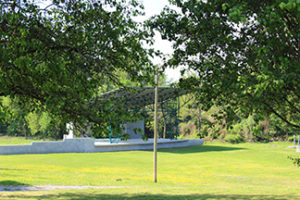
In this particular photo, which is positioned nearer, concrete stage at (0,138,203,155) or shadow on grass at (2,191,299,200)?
shadow on grass at (2,191,299,200)

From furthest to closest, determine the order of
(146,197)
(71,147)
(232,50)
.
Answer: (71,147) → (146,197) → (232,50)

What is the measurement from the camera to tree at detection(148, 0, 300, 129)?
7.48 m

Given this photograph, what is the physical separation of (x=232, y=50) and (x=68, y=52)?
3.67 metres

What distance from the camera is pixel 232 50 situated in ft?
27.6

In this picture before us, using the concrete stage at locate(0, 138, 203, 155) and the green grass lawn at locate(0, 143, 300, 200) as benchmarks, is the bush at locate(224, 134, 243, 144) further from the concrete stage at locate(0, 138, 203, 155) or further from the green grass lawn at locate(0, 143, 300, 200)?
the green grass lawn at locate(0, 143, 300, 200)

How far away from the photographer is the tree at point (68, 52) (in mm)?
7461

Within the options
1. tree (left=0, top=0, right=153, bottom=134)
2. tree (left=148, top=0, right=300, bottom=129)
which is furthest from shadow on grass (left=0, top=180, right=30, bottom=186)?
tree (left=148, top=0, right=300, bottom=129)

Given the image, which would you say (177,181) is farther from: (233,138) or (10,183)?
(233,138)

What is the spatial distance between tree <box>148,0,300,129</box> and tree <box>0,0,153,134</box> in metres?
0.99

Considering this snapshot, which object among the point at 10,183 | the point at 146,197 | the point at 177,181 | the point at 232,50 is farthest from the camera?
the point at 177,181

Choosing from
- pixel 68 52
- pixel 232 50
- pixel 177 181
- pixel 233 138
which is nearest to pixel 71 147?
pixel 177 181

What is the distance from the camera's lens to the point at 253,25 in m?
8.92

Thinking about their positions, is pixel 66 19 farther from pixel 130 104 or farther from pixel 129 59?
pixel 130 104

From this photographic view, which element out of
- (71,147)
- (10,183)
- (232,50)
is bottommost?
(10,183)
